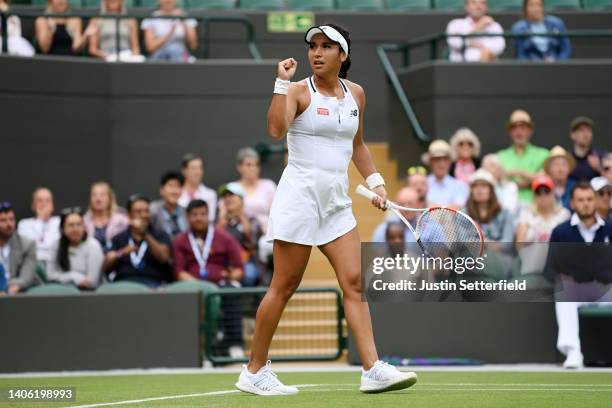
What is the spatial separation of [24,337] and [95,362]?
679mm

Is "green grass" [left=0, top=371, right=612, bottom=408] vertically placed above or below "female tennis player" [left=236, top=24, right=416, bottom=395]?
below

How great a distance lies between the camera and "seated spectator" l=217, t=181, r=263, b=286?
13547 mm

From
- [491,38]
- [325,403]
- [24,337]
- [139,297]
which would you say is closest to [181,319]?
[139,297]

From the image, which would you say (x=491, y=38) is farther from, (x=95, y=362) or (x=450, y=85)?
(x=95, y=362)

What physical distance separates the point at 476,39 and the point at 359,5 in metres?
2.58

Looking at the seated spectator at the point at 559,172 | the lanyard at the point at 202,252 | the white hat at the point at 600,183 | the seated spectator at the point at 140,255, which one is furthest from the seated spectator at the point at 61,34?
the white hat at the point at 600,183

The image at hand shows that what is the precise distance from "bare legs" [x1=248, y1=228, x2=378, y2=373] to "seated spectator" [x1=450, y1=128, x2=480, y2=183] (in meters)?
6.68

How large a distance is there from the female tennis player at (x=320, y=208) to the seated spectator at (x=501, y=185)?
588 centimetres

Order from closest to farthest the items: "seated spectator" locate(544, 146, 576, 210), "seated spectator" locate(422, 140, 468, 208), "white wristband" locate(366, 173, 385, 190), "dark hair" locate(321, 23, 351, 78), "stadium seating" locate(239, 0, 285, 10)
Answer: "dark hair" locate(321, 23, 351, 78), "white wristband" locate(366, 173, 385, 190), "seated spectator" locate(422, 140, 468, 208), "seated spectator" locate(544, 146, 576, 210), "stadium seating" locate(239, 0, 285, 10)

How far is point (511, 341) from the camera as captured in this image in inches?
482

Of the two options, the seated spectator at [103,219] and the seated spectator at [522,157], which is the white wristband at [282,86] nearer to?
the seated spectator at [103,219]

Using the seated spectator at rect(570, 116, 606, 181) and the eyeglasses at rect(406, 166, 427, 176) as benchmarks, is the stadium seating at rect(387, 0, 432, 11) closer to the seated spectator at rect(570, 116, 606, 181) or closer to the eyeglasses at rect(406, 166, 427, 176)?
the eyeglasses at rect(406, 166, 427, 176)

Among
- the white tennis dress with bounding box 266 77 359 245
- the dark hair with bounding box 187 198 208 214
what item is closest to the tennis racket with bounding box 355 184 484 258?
the white tennis dress with bounding box 266 77 359 245

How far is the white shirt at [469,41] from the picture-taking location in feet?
52.9
